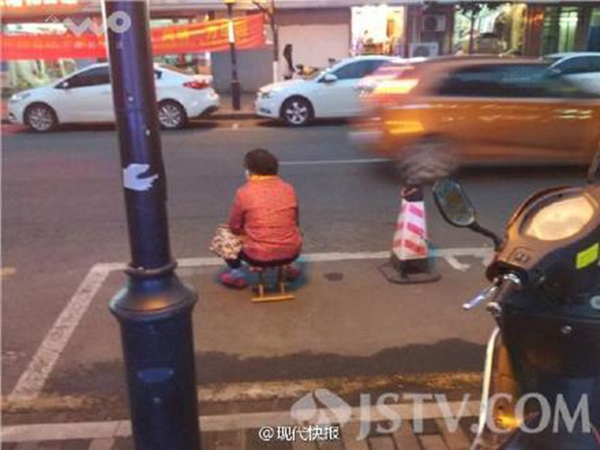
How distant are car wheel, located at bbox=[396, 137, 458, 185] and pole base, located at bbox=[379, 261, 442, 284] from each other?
10.7 ft

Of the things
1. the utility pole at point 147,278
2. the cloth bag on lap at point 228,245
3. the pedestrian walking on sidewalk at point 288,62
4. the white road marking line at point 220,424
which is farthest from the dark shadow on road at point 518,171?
the pedestrian walking on sidewalk at point 288,62

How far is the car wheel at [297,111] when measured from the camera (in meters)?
14.7

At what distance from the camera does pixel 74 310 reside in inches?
203

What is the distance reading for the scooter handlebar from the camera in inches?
72.3

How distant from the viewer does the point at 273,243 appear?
500 centimetres

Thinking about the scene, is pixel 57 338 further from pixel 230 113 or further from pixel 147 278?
pixel 230 113

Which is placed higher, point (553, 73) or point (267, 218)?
point (553, 73)

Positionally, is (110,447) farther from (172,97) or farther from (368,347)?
(172,97)

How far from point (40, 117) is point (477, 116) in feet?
33.2


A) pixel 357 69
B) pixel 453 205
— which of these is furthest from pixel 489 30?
pixel 453 205

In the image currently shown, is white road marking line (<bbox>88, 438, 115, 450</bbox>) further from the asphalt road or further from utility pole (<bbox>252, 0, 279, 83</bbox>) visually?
utility pole (<bbox>252, 0, 279, 83</bbox>)

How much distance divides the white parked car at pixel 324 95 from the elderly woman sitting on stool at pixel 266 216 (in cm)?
985

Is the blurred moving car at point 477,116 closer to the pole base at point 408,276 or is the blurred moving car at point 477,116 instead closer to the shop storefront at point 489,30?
the pole base at point 408,276

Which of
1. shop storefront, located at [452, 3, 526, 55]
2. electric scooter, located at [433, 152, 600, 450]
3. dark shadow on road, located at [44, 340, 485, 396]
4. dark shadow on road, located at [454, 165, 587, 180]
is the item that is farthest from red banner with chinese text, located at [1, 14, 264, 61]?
electric scooter, located at [433, 152, 600, 450]
